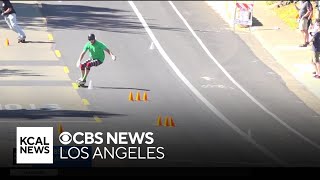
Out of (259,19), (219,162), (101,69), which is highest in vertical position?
(259,19)

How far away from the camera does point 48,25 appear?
39812 millimetres

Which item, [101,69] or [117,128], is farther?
[101,69]

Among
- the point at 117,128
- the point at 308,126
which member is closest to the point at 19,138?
the point at 117,128

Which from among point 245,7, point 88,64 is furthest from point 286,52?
point 88,64

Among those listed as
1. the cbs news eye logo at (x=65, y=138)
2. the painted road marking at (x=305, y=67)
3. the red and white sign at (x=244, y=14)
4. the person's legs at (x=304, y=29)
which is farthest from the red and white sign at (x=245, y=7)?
the cbs news eye logo at (x=65, y=138)

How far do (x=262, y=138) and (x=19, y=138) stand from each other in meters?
6.30

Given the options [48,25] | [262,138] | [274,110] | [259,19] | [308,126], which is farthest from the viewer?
[259,19]

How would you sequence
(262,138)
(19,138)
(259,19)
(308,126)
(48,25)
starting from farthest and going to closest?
(259,19) → (48,25) → (308,126) → (262,138) → (19,138)

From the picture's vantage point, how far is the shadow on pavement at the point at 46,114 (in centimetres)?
2564

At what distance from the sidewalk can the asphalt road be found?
49 centimetres

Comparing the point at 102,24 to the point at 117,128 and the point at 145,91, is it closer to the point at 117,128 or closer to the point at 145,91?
the point at 145,91

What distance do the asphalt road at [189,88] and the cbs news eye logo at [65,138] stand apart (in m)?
1.23

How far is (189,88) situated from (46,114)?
613 cm

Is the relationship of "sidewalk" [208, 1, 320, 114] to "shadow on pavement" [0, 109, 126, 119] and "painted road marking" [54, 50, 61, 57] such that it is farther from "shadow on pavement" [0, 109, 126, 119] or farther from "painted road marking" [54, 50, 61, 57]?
"painted road marking" [54, 50, 61, 57]
